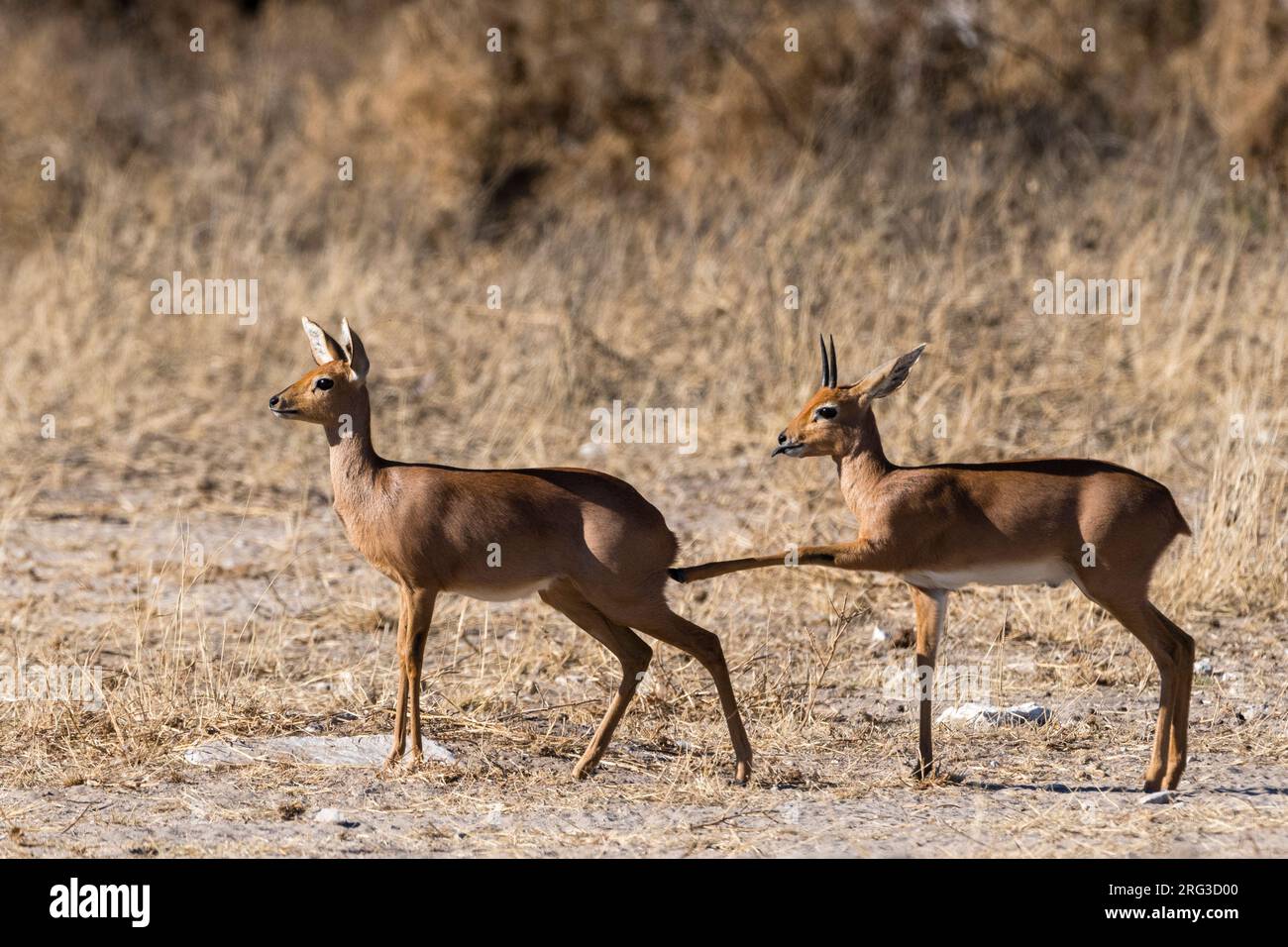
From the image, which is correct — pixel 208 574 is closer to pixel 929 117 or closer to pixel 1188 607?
pixel 1188 607

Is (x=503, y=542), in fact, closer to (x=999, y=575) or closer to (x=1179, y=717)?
(x=999, y=575)

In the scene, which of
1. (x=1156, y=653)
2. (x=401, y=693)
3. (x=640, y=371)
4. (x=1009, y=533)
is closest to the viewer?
(x=1009, y=533)

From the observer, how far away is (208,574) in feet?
29.3

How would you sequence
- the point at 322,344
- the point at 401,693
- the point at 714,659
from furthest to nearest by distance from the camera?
the point at 322,344
the point at 401,693
the point at 714,659

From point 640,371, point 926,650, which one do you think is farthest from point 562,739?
point 640,371

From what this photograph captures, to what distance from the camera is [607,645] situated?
627cm

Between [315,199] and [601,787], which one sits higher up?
[315,199]

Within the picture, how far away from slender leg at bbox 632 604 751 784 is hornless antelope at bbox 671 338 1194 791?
245 millimetres

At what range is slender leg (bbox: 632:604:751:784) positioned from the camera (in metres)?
6.01

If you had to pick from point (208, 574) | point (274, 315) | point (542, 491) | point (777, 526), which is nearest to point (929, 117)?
point (274, 315)

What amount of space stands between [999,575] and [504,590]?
5.35 feet

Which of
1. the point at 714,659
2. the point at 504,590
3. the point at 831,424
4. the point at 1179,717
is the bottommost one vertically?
the point at 1179,717

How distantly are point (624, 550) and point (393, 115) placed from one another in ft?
37.8

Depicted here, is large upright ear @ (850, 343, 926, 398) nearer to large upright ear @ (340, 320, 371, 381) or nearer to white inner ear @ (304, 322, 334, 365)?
large upright ear @ (340, 320, 371, 381)
